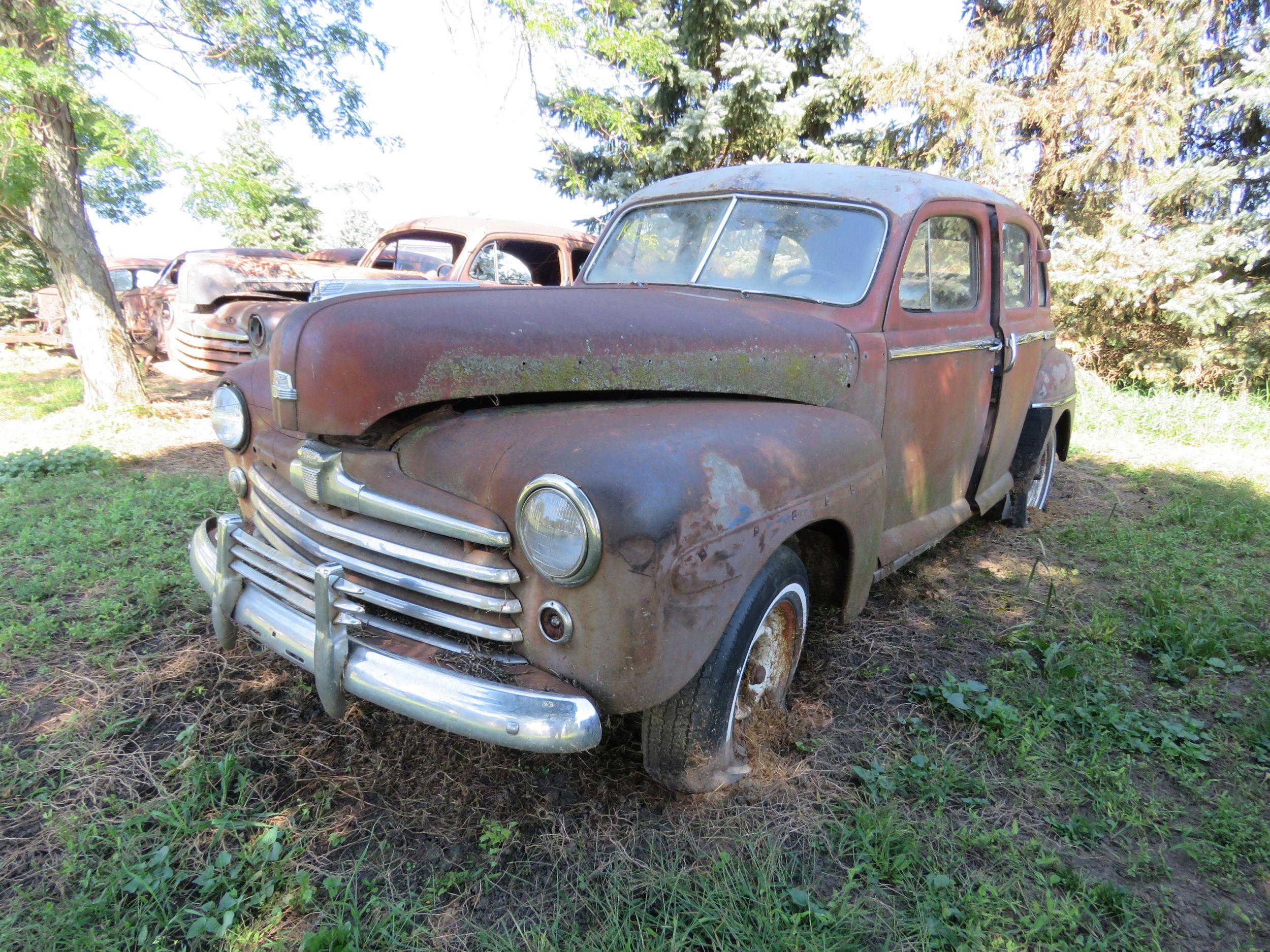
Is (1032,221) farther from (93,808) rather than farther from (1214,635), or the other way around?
(93,808)

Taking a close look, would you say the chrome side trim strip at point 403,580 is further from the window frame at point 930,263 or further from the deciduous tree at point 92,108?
the deciduous tree at point 92,108

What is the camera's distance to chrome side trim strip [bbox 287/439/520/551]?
177cm

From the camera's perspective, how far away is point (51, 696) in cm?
254

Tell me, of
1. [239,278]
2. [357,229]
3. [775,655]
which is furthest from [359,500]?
[357,229]

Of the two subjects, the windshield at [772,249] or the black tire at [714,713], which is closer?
the black tire at [714,713]

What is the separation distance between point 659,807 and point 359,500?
1202mm

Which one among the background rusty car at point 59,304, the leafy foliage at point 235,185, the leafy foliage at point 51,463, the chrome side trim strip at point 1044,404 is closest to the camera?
the chrome side trim strip at point 1044,404

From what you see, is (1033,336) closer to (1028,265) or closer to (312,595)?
(1028,265)

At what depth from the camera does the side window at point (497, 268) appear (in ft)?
21.3

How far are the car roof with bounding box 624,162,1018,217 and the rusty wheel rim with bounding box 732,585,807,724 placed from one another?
1.65 metres

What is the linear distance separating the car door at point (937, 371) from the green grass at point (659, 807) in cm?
55

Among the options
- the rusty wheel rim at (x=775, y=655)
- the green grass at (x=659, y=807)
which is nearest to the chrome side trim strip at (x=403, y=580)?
the green grass at (x=659, y=807)

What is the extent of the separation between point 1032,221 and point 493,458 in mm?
3684

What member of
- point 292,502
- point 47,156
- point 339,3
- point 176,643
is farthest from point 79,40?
point 292,502
